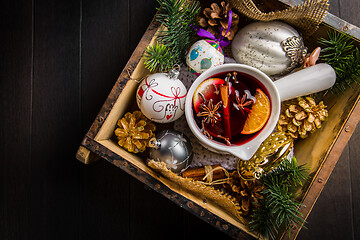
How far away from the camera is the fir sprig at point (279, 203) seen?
21.2 inches

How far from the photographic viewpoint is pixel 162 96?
536 millimetres

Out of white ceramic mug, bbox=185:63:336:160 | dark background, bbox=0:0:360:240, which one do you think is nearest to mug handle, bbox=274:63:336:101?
white ceramic mug, bbox=185:63:336:160

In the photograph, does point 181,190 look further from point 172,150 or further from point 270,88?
point 270,88

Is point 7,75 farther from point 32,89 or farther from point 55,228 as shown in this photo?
point 55,228

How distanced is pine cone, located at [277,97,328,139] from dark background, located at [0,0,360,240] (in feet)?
0.92

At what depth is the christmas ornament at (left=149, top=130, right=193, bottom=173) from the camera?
0.56m

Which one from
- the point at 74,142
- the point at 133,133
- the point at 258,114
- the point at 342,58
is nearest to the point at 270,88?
the point at 258,114

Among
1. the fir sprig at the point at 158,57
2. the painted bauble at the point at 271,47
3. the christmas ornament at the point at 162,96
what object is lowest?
the christmas ornament at the point at 162,96

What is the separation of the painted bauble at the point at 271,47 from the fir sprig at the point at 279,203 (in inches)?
8.3

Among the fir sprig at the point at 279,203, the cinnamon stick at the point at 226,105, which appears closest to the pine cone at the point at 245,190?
the fir sprig at the point at 279,203

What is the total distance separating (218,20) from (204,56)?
0.37ft

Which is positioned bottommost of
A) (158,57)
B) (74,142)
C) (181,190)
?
(74,142)

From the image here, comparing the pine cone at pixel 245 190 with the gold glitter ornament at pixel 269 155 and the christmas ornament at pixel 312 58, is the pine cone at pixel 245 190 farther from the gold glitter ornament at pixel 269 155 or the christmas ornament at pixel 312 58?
the christmas ornament at pixel 312 58

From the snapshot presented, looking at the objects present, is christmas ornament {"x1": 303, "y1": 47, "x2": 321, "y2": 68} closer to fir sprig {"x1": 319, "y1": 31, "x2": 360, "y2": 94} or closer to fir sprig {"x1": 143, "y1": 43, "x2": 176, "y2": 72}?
fir sprig {"x1": 319, "y1": 31, "x2": 360, "y2": 94}
